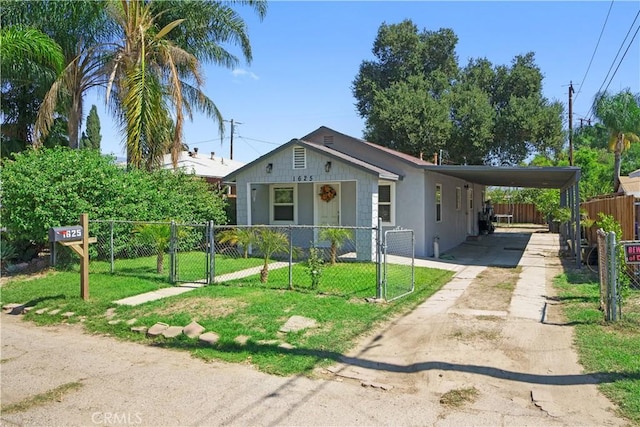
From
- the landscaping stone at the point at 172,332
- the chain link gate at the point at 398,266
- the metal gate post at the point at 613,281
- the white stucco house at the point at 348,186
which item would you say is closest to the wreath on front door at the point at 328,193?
the white stucco house at the point at 348,186

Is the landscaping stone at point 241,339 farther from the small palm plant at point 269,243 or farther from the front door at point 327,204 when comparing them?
the front door at point 327,204

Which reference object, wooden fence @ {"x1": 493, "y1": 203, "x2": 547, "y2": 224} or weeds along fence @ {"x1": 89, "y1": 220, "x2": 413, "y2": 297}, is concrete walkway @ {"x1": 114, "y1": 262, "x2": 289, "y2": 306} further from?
wooden fence @ {"x1": 493, "y1": 203, "x2": 547, "y2": 224}

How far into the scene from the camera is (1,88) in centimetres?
1802

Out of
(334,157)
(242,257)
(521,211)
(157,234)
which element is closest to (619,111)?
(521,211)

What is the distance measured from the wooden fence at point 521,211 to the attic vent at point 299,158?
27553 millimetres

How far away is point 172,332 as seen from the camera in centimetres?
636

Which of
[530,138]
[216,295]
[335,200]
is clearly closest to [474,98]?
[530,138]

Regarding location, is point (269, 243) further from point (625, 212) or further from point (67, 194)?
point (625, 212)

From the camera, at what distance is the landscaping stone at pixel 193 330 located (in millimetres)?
6230

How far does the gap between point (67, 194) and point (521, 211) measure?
3445 centimetres

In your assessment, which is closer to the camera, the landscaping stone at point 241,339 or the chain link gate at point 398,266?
the landscaping stone at point 241,339

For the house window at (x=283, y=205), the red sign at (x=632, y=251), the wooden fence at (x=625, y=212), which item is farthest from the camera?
the house window at (x=283, y=205)

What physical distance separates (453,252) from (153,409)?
1381cm

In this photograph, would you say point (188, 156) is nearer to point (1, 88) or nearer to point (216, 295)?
point (1, 88)
